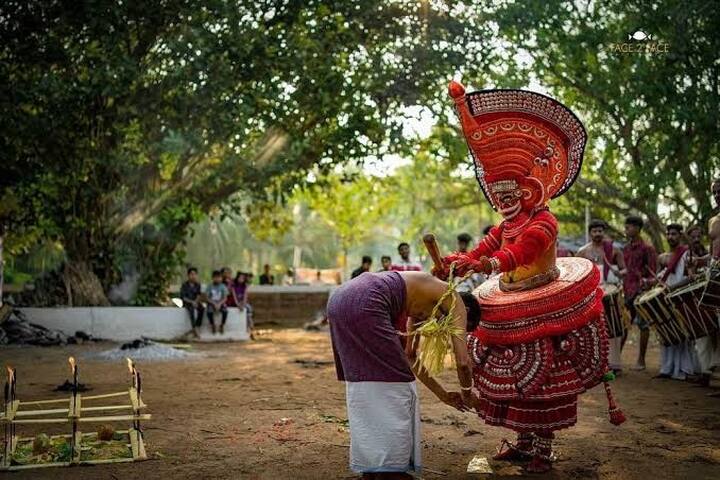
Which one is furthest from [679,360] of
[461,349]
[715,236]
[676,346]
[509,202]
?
[461,349]

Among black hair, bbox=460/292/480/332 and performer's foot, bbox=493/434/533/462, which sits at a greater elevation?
black hair, bbox=460/292/480/332

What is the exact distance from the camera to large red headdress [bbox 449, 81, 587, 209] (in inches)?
208

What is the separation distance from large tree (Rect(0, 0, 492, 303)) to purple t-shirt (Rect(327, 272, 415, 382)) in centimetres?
953

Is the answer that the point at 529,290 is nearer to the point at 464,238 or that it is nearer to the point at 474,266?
the point at 474,266

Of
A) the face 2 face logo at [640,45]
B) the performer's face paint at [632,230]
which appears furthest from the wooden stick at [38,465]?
the face 2 face logo at [640,45]

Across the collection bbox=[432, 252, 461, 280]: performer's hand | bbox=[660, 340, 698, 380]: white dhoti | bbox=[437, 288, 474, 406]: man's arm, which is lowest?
bbox=[660, 340, 698, 380]: white dhoti

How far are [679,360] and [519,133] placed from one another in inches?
214

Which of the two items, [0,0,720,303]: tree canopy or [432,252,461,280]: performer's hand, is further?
[0,0,720,303]: tree canopy

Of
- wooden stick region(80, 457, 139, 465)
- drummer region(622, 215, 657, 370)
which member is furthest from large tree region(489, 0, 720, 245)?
wooden stick region(80, 457, 139, 465)

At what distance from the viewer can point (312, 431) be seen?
634cm

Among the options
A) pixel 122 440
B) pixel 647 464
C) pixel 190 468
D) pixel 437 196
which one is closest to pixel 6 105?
pixel 122 440

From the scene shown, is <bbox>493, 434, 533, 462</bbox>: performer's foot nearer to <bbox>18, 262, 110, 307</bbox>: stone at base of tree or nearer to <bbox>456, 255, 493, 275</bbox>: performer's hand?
<bbox>456, 255, 493, 275</bbox>: performer's hand

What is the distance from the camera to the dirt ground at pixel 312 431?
507 cm

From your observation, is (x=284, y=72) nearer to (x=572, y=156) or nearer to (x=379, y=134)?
(x=379, y=134)
